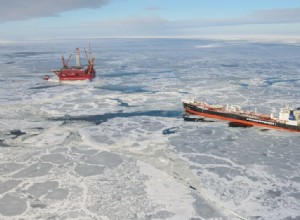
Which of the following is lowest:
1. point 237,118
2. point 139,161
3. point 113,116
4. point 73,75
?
point 139,161

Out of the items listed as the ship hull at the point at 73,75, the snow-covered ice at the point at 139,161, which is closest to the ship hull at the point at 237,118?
the snow-covered ice at the point at 139,161

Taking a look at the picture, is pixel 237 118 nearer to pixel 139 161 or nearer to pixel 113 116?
pixel 113 116

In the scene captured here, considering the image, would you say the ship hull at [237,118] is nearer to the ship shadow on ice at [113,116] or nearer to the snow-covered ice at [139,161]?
the snow-covered ice at [139,161]

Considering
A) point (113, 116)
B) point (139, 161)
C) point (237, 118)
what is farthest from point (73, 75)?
point (139, 161)

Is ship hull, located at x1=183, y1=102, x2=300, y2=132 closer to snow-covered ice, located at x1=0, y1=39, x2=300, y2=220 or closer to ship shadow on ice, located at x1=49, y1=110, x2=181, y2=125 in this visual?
snow-covered ice, located at x1=0, y1=39, x2=300, y2=220

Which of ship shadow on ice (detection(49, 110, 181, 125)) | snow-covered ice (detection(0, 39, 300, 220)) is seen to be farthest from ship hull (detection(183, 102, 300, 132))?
ship shadow on ice (detection(49, 110, 181, 125))

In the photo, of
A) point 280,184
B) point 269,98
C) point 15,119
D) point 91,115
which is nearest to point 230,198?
point 280,184

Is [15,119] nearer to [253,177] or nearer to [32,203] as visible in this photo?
[32,203]

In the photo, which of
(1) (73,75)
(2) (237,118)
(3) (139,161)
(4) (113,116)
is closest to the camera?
(3) (139,161)

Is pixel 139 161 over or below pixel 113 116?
below
